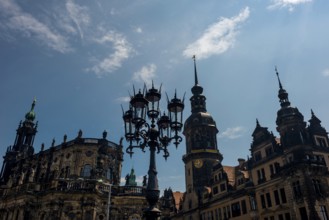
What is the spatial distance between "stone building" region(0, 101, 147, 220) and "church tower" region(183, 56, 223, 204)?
1376 cm

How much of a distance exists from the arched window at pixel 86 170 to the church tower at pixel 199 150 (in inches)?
792

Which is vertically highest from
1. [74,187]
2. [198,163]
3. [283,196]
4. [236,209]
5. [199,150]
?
[199,150]

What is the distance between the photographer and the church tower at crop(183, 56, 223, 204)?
5725cm

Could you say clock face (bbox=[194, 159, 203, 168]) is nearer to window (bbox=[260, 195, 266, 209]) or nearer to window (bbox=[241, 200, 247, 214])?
window (bbox=[241, 200, 247, 214])

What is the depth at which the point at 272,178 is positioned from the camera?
126ft

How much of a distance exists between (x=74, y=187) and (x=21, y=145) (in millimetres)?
36449

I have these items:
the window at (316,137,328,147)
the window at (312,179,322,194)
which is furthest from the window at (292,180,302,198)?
the window at (316,137,328,147)

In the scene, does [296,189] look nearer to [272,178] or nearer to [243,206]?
[272,178]

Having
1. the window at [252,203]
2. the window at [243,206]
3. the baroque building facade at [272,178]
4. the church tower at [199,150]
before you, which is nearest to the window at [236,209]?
the baroque building facade at [272,178]

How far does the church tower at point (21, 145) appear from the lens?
233ft

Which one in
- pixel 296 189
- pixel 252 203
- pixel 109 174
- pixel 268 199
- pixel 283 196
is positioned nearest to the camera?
pixel 296 189

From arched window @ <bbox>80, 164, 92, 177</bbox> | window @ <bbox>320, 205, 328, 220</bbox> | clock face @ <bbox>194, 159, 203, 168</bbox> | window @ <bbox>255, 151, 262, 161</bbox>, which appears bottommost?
window @ <bbox>320, 205, 328, 220</bbox>

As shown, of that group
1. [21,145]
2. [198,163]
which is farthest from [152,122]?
[21,145]

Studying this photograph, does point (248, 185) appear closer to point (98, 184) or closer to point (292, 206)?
point (292, 206)
